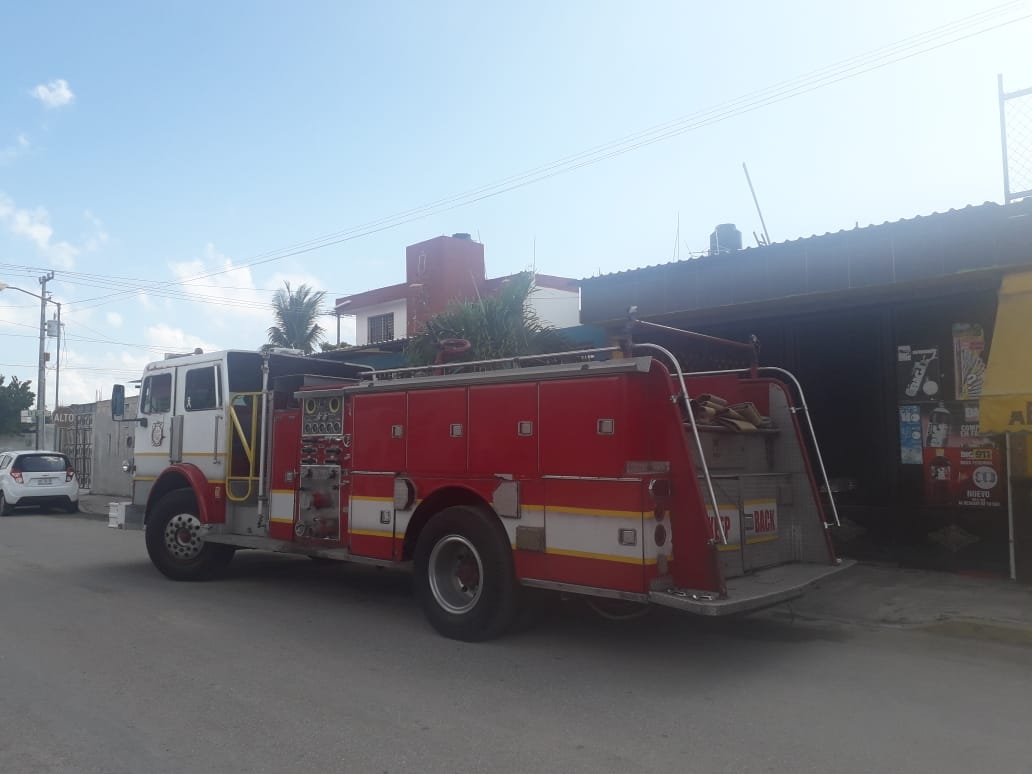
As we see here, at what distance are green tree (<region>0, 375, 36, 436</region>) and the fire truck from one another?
38401 mm

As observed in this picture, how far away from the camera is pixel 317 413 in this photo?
870 cm

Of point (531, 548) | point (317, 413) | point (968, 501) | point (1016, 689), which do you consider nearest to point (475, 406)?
point (531, 548)

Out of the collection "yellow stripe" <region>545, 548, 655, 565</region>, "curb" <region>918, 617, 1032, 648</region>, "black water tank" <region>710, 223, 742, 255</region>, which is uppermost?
"black water tank" <region>710, 223, 742, 255</region>

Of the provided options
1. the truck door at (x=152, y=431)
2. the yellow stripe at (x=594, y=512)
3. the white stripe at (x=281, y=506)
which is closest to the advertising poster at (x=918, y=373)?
the yellow stripe at (x=594, y=512)

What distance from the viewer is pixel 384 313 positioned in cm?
3781

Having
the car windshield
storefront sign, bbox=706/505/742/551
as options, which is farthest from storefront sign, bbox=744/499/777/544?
the car windshield

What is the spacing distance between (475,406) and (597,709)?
2754 mm

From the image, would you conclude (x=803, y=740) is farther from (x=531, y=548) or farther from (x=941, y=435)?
(x=941, y=435)

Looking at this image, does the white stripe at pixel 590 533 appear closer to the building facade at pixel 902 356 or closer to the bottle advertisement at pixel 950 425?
the building facade at pixel 902 356

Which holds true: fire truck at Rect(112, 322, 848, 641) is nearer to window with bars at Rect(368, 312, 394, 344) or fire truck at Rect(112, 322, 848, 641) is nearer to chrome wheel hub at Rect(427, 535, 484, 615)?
chrome wheel hub at Rect(427, 535, 484, 615)

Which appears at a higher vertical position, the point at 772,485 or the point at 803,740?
the point at 772,485

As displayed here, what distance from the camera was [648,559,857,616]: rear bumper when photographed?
5590 millimetres

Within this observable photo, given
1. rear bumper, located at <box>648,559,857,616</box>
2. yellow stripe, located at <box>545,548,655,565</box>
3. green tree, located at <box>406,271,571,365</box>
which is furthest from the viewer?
green tree, located at <box>406,271,571,365</box>

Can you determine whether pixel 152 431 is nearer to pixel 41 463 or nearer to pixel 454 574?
pixel 454 574
